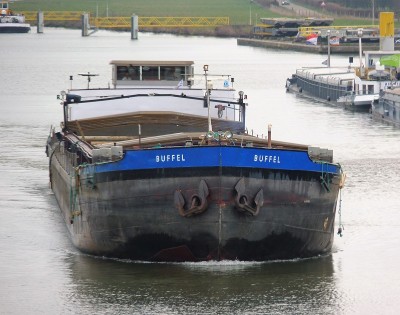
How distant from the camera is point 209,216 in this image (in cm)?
2961

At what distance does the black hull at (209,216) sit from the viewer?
29.5 meters

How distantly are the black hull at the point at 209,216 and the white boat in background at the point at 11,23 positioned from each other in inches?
6292

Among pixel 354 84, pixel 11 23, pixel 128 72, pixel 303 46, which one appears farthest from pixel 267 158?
pixel 11 23

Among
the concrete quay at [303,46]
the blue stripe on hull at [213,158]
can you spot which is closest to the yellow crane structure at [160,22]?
the concrete quay at [303,46]

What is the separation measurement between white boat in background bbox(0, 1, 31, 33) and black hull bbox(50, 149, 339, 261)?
15982cm

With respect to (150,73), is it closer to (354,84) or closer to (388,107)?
(388,107)

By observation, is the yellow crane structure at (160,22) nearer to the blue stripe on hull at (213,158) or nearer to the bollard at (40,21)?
the bollard at (40,21)

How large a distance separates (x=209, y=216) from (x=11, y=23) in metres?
164

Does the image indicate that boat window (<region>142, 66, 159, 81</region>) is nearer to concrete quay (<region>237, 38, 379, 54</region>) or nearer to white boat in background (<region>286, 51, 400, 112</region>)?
white boat in background (<region>286, 51, 400, 112</region>)

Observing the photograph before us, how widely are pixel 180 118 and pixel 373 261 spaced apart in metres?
7.29

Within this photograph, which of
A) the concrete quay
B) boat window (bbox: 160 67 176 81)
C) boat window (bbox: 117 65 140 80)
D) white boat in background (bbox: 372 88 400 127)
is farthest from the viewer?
the concrete quay

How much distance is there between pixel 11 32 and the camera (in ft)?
627

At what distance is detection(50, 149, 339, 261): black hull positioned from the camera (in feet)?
96.9

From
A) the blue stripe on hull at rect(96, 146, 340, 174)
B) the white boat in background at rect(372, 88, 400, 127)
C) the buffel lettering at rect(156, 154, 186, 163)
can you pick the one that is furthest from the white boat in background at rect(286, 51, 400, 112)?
the buffel lettering at rect(156, 154, 186, 163)
